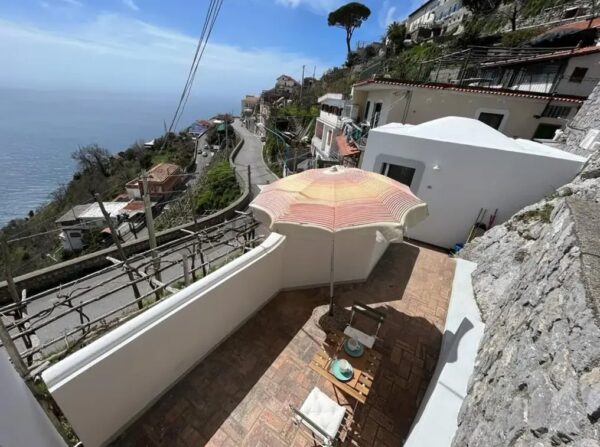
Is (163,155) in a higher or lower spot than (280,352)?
lower

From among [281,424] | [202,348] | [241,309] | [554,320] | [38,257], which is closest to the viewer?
[554,320]

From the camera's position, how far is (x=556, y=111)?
1325cm

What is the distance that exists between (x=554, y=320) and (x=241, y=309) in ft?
14.7

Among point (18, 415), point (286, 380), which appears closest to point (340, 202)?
point (286, 380)

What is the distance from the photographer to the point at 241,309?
197 inches

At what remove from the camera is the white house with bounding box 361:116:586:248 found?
7.01m

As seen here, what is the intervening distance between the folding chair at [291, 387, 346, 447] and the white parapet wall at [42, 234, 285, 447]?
78.5 inches

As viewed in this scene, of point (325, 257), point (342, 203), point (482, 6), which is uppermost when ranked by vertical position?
point (482, 6)

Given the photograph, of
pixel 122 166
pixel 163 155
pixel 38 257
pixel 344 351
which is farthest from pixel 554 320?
pixel 122 166

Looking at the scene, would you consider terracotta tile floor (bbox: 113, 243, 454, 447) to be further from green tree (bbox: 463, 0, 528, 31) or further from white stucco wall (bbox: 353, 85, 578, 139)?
green tree (bbox: 463, 0, 528, 31)

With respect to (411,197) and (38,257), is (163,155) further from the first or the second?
(411,197)

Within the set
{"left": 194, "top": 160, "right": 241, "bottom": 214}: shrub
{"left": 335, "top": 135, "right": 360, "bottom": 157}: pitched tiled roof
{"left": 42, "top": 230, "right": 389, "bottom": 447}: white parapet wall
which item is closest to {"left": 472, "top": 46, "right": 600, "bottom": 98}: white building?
{"left": 335, "top": 135, "right": 360, "bottom": 157}: pitched tiled roof

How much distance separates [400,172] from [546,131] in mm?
11786

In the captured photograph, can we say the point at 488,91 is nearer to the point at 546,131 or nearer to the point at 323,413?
the point at 546,131
